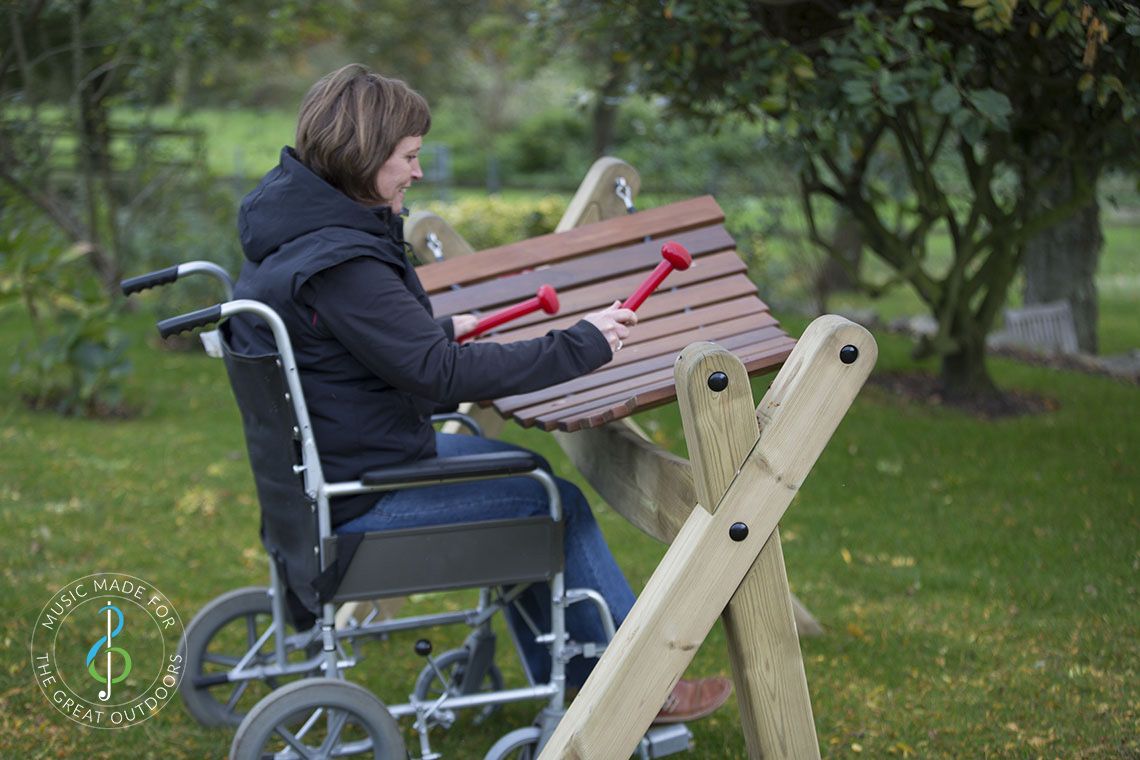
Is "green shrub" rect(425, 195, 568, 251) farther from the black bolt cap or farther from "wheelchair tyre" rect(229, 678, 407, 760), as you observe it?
the black bolt cap

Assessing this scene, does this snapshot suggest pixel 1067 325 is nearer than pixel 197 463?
No

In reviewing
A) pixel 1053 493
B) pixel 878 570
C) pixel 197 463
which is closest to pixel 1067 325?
pixel 1053 493

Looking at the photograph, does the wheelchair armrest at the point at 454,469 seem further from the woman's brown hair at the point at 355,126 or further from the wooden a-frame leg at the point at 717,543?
the woman's brown hair at the point at 355,126

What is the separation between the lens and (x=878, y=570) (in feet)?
15.5

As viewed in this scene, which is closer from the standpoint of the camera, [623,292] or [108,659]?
[623,292]

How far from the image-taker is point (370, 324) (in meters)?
2.60

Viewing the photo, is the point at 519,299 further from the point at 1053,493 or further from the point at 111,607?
the point at 1053,493

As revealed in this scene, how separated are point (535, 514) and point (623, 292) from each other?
0.77m

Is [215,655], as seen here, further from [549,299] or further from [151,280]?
[549,299]

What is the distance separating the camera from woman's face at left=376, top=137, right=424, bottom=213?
275 cm

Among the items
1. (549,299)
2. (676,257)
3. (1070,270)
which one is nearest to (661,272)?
(676,257)

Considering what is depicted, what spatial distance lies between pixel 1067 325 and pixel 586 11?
475 cm

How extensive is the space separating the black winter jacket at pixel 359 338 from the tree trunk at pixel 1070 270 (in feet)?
24.9

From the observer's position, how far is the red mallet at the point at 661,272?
9.01 feet
